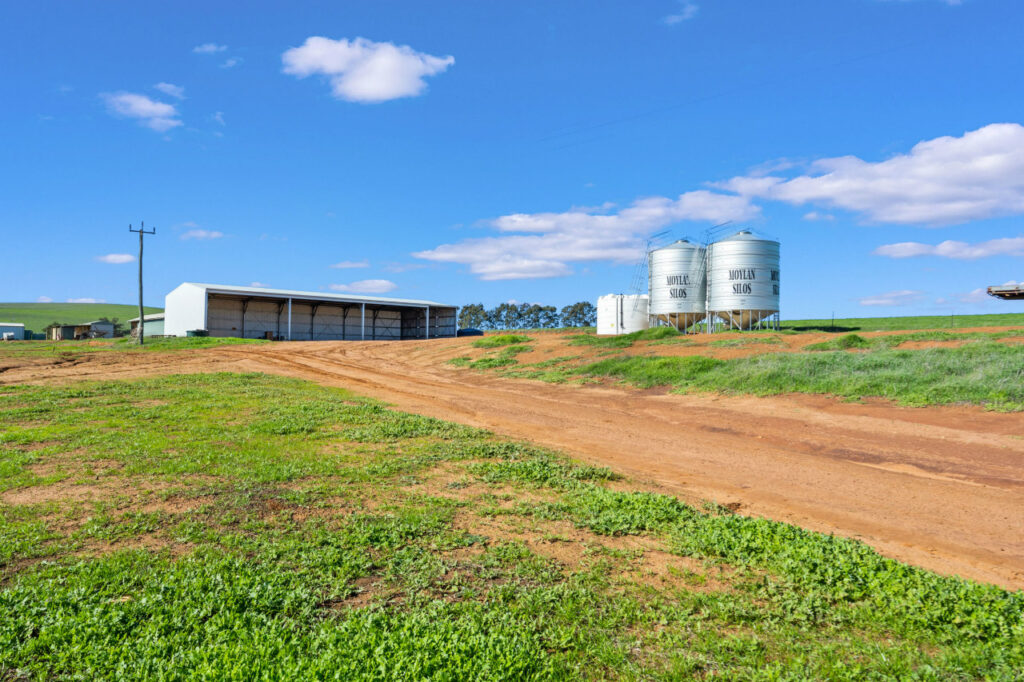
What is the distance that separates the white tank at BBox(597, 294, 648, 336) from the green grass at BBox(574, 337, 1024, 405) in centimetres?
2395

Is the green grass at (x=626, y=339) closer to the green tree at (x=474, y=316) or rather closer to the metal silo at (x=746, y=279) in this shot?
the metal silo at (x=746, y=279)

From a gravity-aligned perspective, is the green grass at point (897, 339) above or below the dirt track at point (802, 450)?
above

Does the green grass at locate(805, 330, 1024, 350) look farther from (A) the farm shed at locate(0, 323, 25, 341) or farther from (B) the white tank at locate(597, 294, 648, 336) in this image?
(A) the farm shed at locate(0, 323, 25, 341)

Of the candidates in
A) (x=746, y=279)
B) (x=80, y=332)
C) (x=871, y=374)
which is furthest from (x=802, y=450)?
(x=80, y=332)

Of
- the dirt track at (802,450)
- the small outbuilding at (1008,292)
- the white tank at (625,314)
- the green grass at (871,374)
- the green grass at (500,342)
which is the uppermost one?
the small outbuilding at (1008,292)

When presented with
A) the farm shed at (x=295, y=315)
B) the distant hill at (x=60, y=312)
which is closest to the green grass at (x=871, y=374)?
the farm shed at (x=295, y=315)

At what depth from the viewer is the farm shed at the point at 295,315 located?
171ft

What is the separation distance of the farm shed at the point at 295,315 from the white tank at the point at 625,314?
77.3 feet

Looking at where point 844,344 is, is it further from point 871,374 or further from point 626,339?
point 626,339

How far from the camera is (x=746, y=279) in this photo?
122 feet

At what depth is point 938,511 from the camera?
7.27 metres

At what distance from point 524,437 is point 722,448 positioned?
12.5 feet

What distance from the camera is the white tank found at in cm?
4553

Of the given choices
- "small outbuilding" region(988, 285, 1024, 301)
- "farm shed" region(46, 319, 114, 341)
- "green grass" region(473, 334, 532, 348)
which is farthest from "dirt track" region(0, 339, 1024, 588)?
"farm shed" region(46, 319, 114, 341)
